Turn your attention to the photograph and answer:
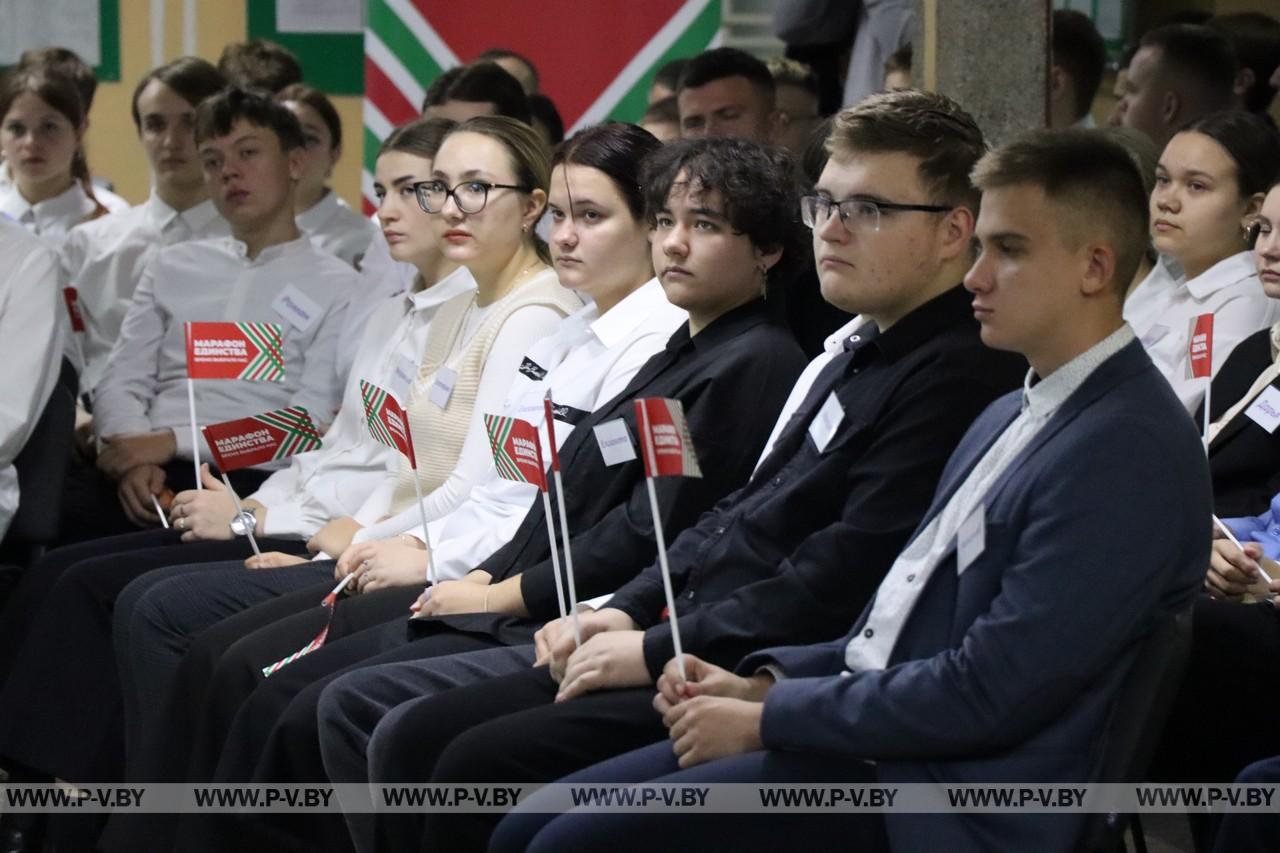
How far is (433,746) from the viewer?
2.60 metres

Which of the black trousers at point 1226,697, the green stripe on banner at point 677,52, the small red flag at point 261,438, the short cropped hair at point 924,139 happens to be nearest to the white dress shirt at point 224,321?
the small red flag at point 261,438

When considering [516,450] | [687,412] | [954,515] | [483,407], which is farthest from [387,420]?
[954,515]

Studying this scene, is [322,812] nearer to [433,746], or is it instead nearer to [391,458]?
[433,746]

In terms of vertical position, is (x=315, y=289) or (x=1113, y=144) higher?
(x=1113, y=144)

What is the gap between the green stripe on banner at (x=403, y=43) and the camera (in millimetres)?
5570

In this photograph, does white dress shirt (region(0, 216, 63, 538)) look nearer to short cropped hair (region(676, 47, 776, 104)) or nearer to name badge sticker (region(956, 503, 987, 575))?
short cropped hair (region(676, 47, 776, 104))

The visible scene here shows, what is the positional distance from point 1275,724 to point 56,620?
2.44m

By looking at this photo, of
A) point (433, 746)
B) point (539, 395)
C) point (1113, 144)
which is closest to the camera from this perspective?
point (1113, 144)

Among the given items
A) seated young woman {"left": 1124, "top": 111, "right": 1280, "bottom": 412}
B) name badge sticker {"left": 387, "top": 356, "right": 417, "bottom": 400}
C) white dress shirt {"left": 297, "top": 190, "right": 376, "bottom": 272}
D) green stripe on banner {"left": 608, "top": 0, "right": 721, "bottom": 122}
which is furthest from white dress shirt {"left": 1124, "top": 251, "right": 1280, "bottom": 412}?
white dress shirt {"left": 297, "top": 190, "right": 376, "bottom": 272}

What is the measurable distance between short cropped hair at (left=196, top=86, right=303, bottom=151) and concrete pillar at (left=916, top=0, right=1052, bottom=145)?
201 centimetres

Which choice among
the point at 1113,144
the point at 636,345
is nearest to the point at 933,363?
the point at 1113,144

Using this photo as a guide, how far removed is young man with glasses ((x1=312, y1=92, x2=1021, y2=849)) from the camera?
2398 mm

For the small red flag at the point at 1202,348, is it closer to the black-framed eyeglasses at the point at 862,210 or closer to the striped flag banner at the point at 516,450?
the black-framed eyeglasses at the point at 862,210

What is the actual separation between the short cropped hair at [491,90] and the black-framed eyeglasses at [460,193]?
0.86m
